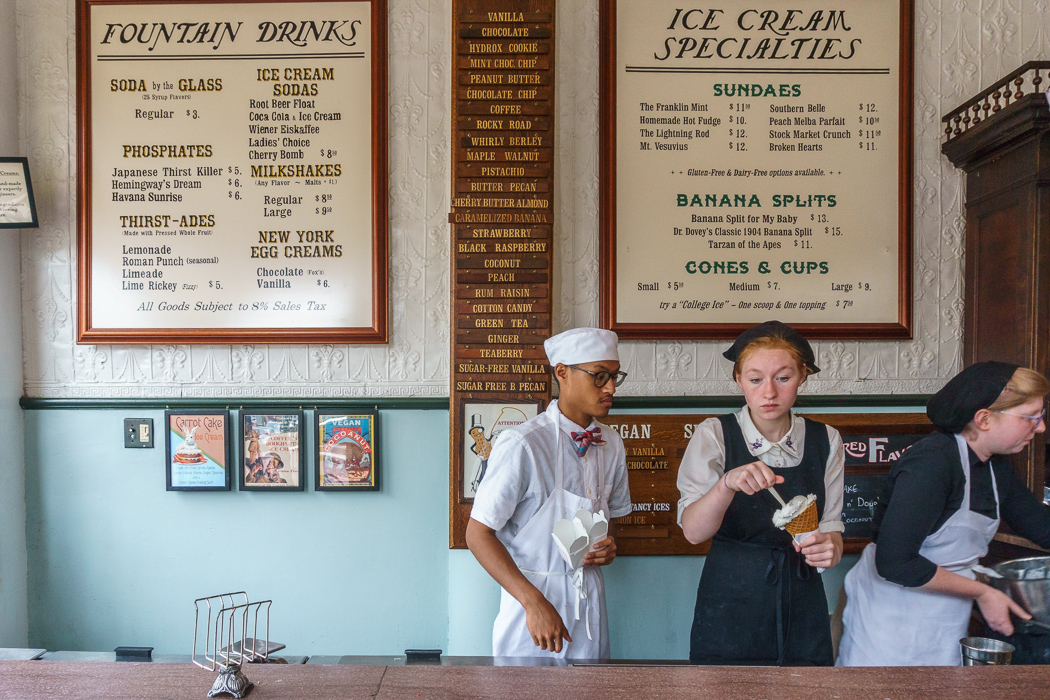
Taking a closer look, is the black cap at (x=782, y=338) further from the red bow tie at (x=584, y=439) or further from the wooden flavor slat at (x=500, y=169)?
the wooden flavor slat at (x=500, y=169)

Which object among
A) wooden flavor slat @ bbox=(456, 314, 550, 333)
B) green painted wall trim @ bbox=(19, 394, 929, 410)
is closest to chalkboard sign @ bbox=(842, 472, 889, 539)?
green painted wall trim @ bbox=(19, 394, 929, 410)

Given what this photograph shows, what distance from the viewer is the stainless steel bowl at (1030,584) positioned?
1682mm

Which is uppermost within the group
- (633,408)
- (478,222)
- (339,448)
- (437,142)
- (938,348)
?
(437,142)

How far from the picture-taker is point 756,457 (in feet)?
5.91

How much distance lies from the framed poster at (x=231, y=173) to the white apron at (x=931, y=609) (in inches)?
83.8

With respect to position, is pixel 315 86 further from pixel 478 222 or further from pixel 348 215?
pixel 478 222

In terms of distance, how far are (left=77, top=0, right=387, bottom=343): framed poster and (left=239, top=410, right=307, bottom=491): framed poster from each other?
348 millimetres

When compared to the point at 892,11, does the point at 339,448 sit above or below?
below

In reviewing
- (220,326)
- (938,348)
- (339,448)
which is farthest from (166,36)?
(938,348)

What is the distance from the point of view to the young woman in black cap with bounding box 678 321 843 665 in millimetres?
1771

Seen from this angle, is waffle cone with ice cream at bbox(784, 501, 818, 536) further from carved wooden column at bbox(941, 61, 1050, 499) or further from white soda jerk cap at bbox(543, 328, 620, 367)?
carved wooden column at bbox(941, 61, 1050, 499)

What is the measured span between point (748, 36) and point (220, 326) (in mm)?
2705

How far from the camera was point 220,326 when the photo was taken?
9.25ft

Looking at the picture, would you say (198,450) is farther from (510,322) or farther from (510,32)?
(510,32)
